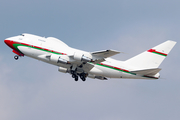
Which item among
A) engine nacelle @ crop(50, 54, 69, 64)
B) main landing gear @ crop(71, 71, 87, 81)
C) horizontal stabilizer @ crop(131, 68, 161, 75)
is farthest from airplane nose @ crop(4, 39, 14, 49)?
horizontal stabilizer @ crop(131, 68, 161, 75)

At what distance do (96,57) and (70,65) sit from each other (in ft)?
18.4

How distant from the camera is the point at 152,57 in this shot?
171 ft

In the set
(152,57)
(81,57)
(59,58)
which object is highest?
(152,57)

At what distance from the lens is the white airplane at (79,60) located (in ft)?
149

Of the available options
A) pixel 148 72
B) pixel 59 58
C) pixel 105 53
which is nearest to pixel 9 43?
pixel 59 58

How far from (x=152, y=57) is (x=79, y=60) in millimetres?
15761

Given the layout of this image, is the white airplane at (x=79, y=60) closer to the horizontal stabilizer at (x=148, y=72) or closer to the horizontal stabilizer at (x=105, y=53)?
the horizontal stabilizer at (x=148, y=72)

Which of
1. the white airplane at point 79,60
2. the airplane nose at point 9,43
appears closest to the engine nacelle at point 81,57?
the white airplane at point 79,60

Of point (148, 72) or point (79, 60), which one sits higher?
point (79, 60)

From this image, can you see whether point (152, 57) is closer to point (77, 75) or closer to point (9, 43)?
point (77, 75)

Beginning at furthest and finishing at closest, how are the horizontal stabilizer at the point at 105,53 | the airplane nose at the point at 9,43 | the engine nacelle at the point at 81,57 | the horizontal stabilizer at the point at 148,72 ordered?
1. the airplane nose at the point at 9,43
2. the horizontal stabilizer at the point at 148,72
3. the engine nacelle at the point at 81,57
4. the horizontal stabilizer at the point at 105,53

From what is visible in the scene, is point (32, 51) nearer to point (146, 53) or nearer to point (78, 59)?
point (78, 59)

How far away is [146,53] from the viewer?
52562mm

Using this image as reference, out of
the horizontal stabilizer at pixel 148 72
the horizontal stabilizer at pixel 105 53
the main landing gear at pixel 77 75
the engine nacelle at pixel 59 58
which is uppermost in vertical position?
the horizontal stabilizer at pixel 105 53
